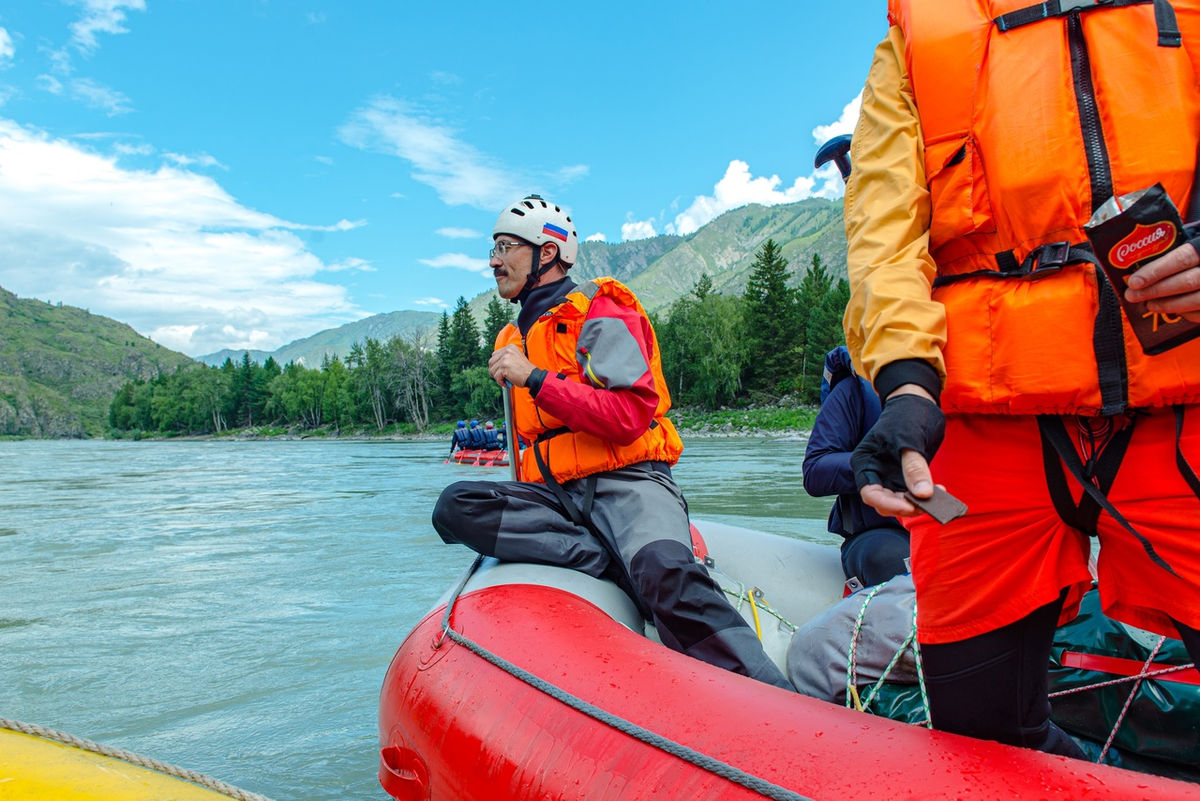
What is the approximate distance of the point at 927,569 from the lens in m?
1.57

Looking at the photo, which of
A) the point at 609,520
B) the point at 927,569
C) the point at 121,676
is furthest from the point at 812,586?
the point at 121,676

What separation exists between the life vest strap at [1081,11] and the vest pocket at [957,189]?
8.9 inches

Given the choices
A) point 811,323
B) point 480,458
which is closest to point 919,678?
point 480,458

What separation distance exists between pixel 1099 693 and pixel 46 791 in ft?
9.67

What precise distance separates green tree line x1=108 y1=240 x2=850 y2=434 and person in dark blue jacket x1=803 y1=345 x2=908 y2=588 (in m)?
38.1

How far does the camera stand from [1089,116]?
1.43 m

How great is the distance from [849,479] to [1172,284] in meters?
2.41

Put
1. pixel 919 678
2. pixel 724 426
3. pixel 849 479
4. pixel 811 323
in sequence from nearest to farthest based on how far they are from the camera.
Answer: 1. pixel 919 678
2. pixel 849 479
3. pixel 724 426
4. pixel 811 323

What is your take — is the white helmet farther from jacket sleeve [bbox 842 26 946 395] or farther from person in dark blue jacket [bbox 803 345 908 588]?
jacket sleeve [bbox 842 26 946 395]

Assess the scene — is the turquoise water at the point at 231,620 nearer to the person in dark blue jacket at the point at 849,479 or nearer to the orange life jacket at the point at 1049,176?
the person in dark blue jacket at the point at 849,479

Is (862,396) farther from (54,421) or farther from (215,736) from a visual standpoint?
(54,421)

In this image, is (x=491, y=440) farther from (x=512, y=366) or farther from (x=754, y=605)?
(x=754, y=605)

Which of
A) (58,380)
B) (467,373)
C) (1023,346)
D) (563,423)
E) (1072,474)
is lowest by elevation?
(1072,474)

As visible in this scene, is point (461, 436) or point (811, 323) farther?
point (811, 323)
